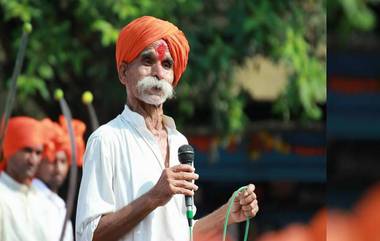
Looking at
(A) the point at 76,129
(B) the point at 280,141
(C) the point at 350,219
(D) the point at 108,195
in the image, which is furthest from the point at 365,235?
(B) the point at 280,141

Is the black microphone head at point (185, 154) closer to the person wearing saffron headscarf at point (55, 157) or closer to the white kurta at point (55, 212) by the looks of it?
the white kurta at point (55, 212)

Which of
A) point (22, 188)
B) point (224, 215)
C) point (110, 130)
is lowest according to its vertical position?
point (22, 188)

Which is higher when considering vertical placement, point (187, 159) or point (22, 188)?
point (187, 159)

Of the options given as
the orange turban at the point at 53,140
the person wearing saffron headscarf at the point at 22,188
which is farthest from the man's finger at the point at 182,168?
the orange turban at the point at 53,140

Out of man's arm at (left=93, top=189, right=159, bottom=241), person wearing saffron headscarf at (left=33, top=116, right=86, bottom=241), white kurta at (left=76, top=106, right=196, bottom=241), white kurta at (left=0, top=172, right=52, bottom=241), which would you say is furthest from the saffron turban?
man's arm at (left=93, top=189, right=159, bottom=241)

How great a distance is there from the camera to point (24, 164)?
6891 mm

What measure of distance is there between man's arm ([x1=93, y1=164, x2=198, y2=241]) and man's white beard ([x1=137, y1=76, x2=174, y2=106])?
26cm

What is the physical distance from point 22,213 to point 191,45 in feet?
8.42

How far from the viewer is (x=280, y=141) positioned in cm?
1284

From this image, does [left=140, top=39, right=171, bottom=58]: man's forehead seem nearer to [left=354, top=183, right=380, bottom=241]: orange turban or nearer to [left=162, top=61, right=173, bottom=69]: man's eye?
[left=162, top=61, right=173, bottom=69]: man's eye

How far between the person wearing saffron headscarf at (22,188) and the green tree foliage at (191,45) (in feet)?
2.56

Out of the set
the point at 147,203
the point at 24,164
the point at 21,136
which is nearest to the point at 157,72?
the point at 147,203

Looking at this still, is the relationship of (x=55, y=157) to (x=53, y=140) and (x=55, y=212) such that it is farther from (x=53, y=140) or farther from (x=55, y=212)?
(x=55, y=212)

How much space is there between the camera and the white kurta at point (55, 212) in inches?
245
